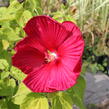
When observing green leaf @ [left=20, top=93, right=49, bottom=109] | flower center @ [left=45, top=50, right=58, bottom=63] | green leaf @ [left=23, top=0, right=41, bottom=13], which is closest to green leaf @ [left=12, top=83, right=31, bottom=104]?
green leaf @ [left=20, top=93, right=49, bottom=109]

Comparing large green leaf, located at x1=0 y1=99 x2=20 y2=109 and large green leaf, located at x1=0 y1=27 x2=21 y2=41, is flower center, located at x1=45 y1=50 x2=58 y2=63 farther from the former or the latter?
large green leaf, located at x1=0 y1=99 x2=20 y2=109

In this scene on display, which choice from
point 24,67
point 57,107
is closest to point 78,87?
point 57,107

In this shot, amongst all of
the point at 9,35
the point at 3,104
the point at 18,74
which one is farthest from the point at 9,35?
the point at 3,104

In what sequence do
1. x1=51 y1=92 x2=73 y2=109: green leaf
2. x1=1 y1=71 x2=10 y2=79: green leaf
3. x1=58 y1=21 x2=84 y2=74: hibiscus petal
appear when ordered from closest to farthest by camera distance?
x1=58 y1=21 x2=84 y2=74: hibiscus petal < x1=51 y1=92 x2=73 y2=109: green leaf < x1=1 y1=71 x2=10 y2=79: green leaf

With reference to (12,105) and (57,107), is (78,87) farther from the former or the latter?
(12,105)

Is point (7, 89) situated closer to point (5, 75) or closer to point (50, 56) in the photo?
point (5, 75)

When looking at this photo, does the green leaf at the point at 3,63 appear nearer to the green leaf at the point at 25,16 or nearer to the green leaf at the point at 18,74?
the green leaf at the point at 18,74
